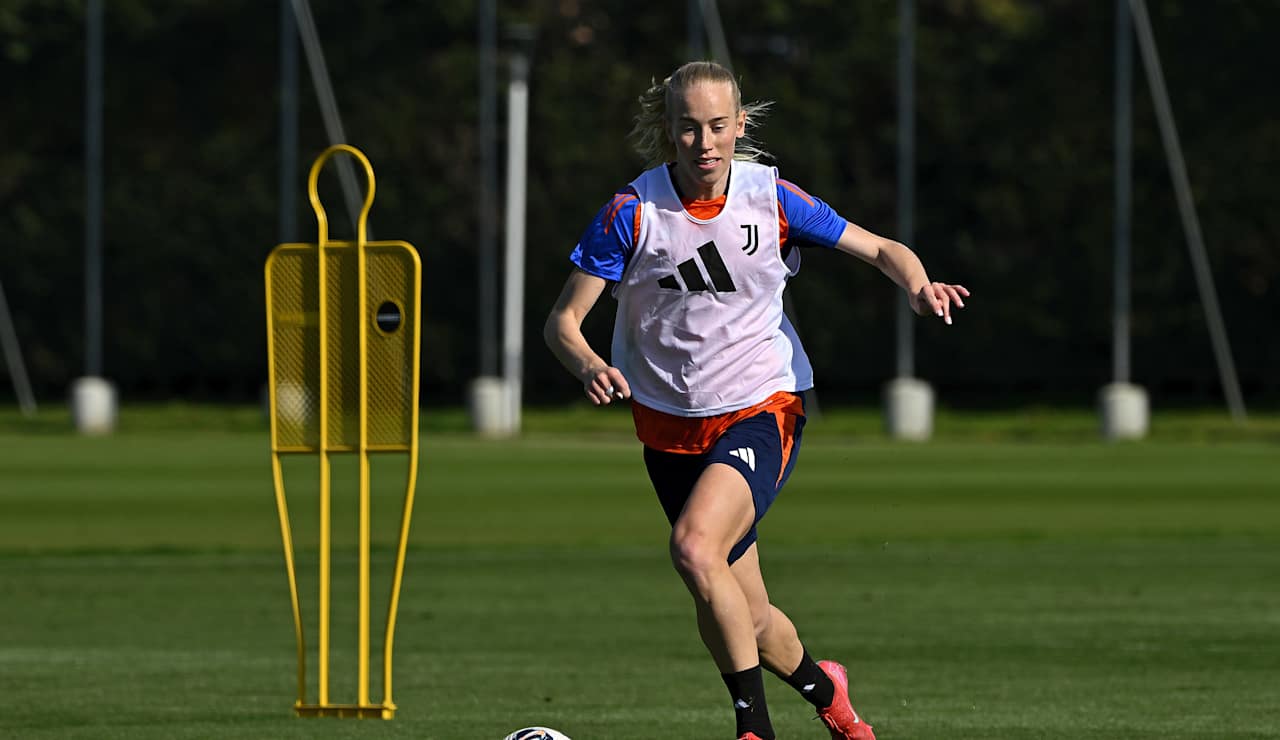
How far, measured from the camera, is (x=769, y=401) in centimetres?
820

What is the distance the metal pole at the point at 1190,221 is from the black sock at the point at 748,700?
134 feet

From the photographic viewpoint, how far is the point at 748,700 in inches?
312

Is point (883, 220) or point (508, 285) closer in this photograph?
point (508, 285)

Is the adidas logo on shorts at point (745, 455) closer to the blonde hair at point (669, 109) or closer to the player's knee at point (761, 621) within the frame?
the player's knee at point (761, 621)

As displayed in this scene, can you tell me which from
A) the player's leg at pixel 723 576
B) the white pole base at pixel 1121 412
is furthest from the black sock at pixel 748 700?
the white pole base at pixel 1121 412

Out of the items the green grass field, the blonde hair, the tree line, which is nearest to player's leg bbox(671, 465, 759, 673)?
the blonde hair

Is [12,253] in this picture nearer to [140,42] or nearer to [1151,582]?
[140,42]

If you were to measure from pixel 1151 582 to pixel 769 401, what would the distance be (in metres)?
9.49

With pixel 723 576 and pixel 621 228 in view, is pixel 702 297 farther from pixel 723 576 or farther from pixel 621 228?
pixel 723 576

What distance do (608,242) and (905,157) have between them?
41520 mm

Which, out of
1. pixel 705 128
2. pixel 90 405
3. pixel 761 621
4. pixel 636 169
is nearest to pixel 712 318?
pixel 705 128

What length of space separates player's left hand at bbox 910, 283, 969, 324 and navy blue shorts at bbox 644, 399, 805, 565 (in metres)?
0.60

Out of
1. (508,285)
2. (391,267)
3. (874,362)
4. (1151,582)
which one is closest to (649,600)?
(1151,582)

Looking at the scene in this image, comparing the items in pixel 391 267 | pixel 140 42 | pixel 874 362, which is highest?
pixel 140 42
